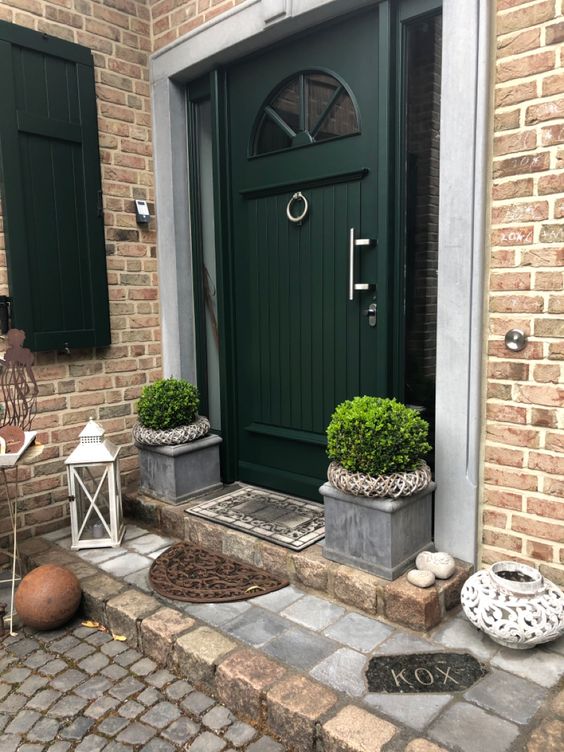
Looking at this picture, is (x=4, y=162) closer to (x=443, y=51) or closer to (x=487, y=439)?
(x=443, y=51)

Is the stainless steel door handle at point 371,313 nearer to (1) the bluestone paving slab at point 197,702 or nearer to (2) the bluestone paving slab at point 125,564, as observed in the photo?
(2) the bluestone paving slab at point 125,564

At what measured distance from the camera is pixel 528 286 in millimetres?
2293

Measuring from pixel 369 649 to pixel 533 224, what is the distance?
1.73 metres

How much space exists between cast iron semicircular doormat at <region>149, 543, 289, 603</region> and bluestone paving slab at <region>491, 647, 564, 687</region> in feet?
3.23

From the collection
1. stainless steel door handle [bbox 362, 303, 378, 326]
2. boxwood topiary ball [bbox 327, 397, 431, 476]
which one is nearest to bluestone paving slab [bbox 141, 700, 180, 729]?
boxwood topiary ball [bbox 327, 397, 431, 476]

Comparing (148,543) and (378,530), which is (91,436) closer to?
(148,543)

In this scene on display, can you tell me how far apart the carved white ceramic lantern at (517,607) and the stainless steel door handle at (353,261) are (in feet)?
4.63

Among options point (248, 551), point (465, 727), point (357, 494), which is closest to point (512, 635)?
point (465, 727)

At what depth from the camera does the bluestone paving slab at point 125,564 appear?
→ 9.52ft

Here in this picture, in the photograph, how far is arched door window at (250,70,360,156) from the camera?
297cm

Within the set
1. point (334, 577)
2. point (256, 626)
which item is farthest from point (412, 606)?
point (256, 626)

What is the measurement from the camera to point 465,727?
1777 millimetres

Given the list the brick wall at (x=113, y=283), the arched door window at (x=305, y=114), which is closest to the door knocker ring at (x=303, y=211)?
the arched door window at (x=305, y=114)

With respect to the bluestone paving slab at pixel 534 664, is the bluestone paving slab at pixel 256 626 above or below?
below
